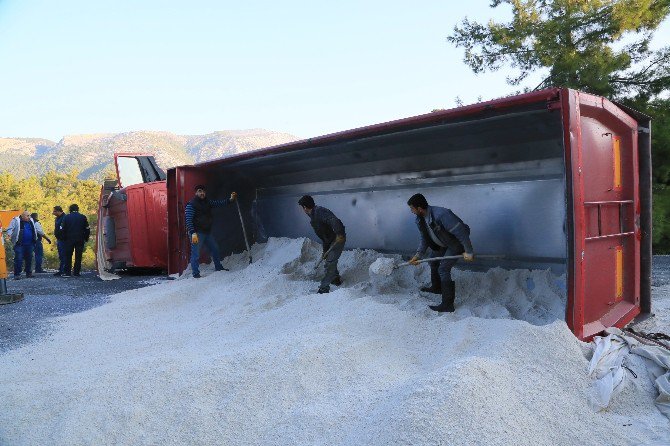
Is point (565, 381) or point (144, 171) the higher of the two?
point (144, 171)

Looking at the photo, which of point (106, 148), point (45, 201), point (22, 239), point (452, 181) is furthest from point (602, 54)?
point (106, 148)

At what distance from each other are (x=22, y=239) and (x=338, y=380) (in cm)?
978

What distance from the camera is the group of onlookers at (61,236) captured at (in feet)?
33.2

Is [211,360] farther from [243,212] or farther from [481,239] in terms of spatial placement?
[243,212]

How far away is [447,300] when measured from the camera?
4520 mm

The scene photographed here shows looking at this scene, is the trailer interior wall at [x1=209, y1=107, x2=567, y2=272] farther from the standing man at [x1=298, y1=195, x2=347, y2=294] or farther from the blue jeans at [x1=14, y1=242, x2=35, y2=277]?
the blue jeans at [x1=14, y1=242, x2=35, y2=277]

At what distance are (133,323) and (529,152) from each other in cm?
430

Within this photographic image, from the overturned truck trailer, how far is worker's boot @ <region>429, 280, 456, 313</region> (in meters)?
1.01

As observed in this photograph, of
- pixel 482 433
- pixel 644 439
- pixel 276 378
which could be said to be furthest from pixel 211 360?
pixel 644 439

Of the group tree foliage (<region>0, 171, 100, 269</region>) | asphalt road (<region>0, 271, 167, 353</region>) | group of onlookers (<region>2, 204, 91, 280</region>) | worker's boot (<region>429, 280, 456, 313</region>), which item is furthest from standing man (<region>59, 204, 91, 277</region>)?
tree foliage (<region>0, 171, 100, 269</region>)

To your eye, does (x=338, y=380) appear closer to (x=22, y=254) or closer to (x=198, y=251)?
(x=198, y=251)

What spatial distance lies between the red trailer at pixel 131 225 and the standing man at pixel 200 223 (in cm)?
166

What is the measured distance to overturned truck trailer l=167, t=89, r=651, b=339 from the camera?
384 cm

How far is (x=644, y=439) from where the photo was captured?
276cm
